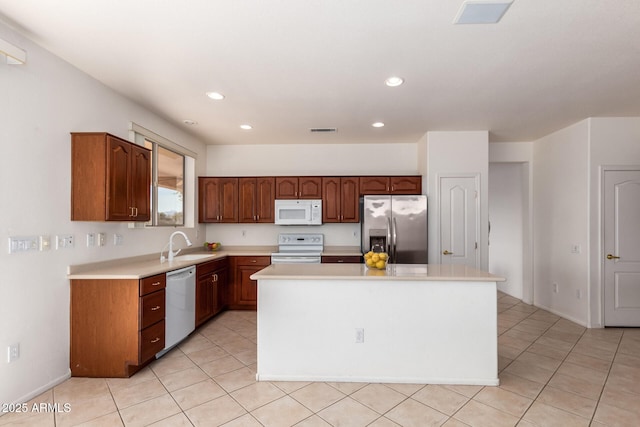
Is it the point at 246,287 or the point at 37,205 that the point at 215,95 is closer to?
the point at 37,205

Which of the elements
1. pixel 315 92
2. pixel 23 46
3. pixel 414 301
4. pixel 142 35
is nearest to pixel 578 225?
pixel 414 301

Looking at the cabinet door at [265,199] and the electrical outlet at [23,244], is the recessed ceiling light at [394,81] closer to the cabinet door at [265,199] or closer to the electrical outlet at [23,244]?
the cabinet door at [265,199]

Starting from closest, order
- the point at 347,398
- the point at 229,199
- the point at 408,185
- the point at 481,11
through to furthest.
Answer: the point at 481,11, the point at 347,398, the point at 408,185, the point at 229,199

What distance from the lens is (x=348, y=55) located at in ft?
8.16

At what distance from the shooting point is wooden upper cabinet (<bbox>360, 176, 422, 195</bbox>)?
4871 millimetres

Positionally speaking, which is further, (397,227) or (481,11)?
(397,227)

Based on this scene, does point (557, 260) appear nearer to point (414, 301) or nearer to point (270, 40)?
point (414, 301)

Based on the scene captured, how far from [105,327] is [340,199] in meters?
3.35

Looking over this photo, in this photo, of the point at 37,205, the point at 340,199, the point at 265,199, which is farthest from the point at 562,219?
the point at 37,205

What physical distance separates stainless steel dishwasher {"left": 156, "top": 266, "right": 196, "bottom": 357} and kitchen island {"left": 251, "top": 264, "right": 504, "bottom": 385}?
1.09 metres

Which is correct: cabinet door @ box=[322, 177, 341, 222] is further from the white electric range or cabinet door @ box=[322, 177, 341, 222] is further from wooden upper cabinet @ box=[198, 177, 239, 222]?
wooden upper cabinet @ box=[198, 177, 239, 222]

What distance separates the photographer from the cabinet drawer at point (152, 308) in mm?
2732

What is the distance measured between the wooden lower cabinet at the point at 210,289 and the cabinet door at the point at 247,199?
764mm

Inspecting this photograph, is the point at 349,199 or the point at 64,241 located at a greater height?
the point at 349,199
